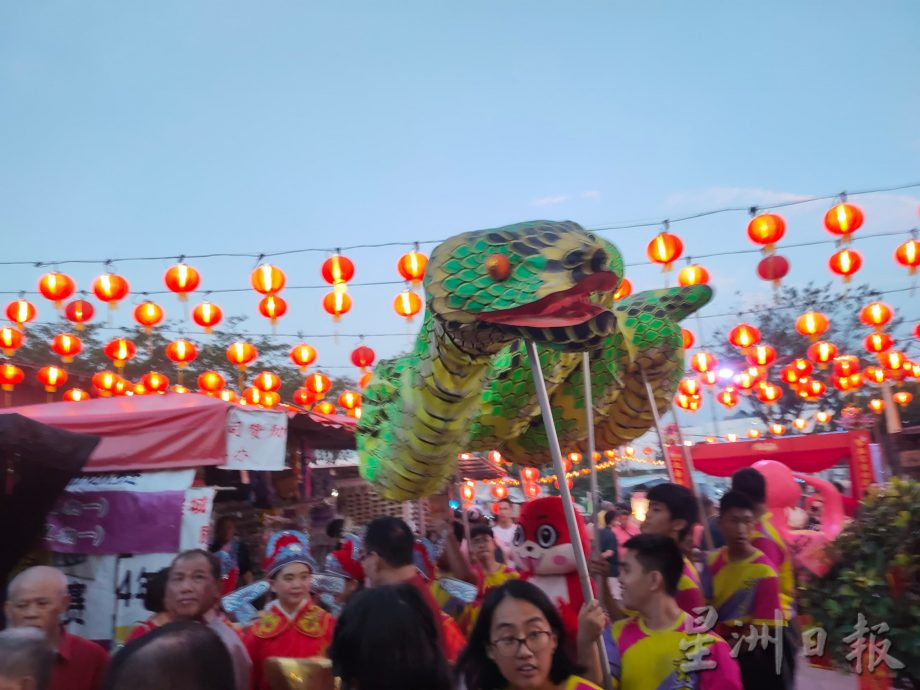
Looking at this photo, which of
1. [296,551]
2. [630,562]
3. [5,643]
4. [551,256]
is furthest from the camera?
[296,551]

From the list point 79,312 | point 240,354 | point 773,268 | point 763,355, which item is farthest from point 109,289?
point 763,355

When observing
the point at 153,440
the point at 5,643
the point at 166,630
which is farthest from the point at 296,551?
the point at 153,440

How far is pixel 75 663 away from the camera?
215 cm

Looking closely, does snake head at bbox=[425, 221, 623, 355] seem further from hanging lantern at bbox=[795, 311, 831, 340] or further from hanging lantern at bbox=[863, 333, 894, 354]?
hanging lantern at bbox=[863, 333, 894, 354]

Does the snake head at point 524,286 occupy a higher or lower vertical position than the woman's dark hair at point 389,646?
higher

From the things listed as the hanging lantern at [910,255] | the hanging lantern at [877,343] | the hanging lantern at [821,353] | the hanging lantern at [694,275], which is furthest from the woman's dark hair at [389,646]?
the hanging lantern at [877,343]

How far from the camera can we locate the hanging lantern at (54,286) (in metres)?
7.11

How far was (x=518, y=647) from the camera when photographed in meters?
1.55

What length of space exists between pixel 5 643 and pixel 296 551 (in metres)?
1.50

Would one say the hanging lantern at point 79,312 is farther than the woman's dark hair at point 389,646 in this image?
Yes

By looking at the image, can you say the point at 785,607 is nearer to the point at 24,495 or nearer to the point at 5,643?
the point at 5,643

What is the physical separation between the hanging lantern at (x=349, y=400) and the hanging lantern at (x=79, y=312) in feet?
12.7

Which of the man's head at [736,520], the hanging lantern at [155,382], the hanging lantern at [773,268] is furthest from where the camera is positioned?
the hanging lantern at [155,382]

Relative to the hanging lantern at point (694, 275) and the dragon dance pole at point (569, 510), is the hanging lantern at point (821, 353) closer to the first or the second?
the hanging lantern at point (694, 275)
